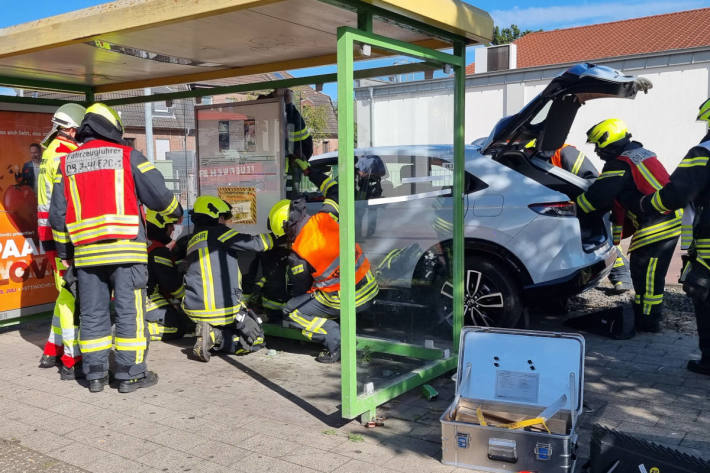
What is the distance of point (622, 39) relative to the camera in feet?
95.4

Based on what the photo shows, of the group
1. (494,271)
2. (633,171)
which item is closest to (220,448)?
(494,271)

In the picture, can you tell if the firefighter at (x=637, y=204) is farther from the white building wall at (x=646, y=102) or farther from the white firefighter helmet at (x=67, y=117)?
the white building wall at (x=646, y=102)

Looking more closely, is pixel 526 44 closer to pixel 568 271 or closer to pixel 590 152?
pixel 590 152

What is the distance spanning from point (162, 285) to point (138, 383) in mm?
1523

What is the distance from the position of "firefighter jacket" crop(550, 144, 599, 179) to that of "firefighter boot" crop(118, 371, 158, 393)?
446 cm

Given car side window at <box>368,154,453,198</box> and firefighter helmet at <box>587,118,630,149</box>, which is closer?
car side window at <box>368,154,453,198</box>

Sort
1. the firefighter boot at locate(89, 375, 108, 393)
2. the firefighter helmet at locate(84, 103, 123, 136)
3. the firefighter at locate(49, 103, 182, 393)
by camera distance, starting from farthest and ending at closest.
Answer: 1. the firefighter boot at locate(89, 375, 108, 393)
2. the firefighter helmet at locate(84, 103, 123, 136)
3. the firefighter at locate(49, 103, 182, 393)

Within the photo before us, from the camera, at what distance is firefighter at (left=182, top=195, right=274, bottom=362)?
18.0 feet

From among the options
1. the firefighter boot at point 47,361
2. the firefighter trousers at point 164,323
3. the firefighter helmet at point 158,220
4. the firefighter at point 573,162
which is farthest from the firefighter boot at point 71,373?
the firefighter at point 573,162

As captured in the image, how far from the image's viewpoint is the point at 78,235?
4.64m

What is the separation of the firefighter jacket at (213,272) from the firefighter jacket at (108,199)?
764mm

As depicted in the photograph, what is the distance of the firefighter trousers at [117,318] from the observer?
4.75 metres

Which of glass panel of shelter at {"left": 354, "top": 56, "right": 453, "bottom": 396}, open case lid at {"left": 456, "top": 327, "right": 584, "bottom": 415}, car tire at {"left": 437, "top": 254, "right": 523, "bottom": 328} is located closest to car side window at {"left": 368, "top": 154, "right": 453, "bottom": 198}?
glass panel of shelter at {"left": 354, "top": 56, "right": 453, "bottom": 396}

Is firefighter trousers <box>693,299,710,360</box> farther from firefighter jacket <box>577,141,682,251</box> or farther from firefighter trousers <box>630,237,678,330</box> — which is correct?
firefighter jacket <box>577,141,682,251</box>
